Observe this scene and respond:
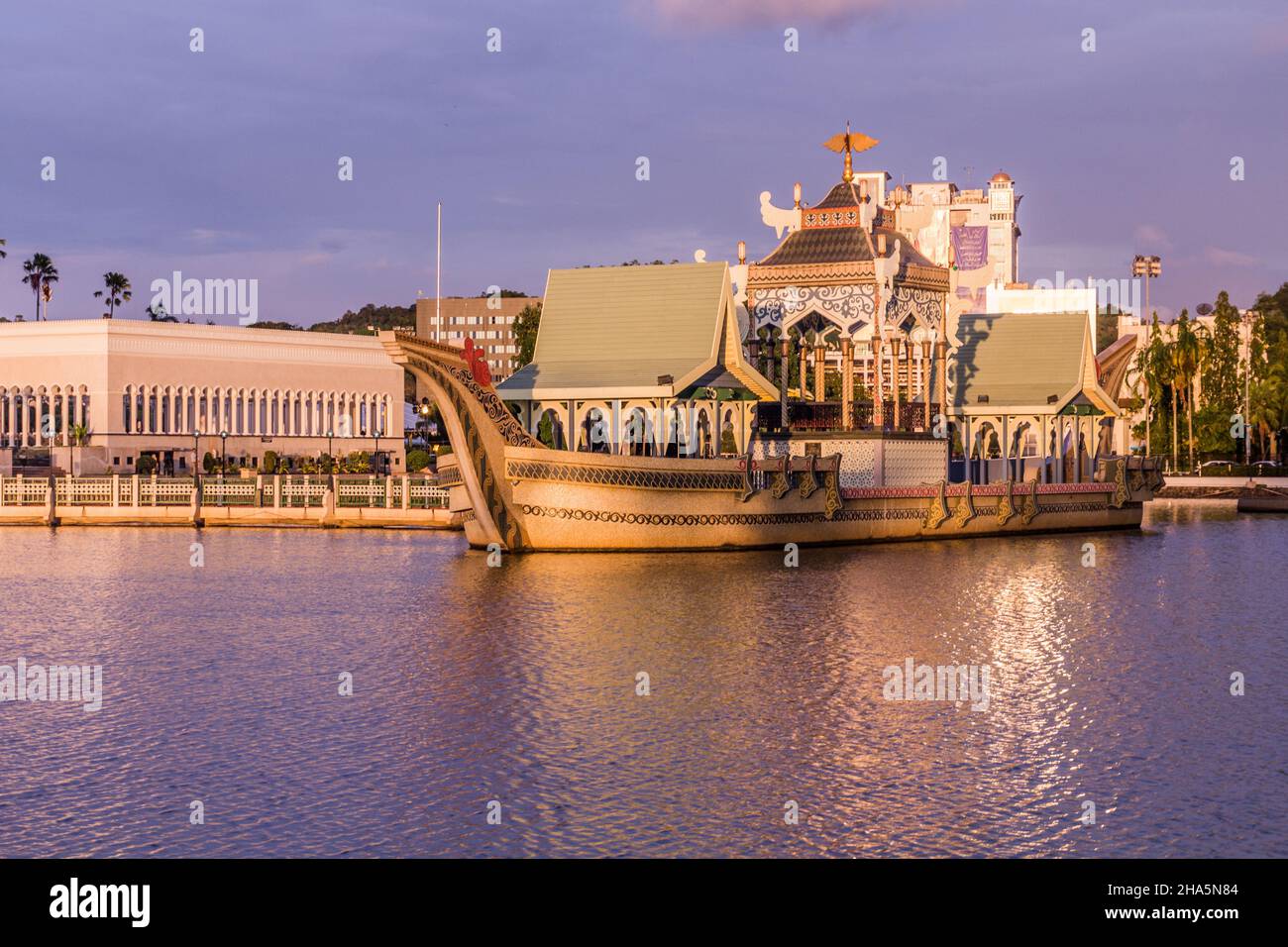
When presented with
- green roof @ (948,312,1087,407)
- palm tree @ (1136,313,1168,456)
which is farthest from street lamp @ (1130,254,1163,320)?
green roof @ (948,312,1087,407)

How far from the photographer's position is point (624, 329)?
59562mm

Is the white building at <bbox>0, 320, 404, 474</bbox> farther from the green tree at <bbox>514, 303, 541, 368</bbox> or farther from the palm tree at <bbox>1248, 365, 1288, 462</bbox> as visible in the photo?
the palm tree at <bbox>1248, 365, 1288, 462</bbox>

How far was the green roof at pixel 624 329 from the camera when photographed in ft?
187

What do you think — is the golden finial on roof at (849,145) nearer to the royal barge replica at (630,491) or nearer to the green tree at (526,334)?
the royal barge replica at (630,491)

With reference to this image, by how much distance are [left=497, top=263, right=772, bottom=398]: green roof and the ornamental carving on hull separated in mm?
5454

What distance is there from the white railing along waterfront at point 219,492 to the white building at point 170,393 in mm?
48522

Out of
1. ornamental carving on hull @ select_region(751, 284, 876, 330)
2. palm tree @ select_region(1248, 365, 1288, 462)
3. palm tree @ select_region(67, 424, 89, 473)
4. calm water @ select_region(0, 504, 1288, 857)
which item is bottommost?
calm water @ select_region(0, 504, 1288, 857)

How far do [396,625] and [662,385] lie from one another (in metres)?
24.4

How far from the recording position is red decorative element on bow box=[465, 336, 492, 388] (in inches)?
1799

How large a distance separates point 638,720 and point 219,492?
51021 millimetres

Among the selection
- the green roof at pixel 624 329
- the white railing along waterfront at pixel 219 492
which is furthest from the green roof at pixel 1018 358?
the white railing along waterfront at pixel 219 492

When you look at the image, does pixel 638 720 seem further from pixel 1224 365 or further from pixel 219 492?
pixel 1224 365
